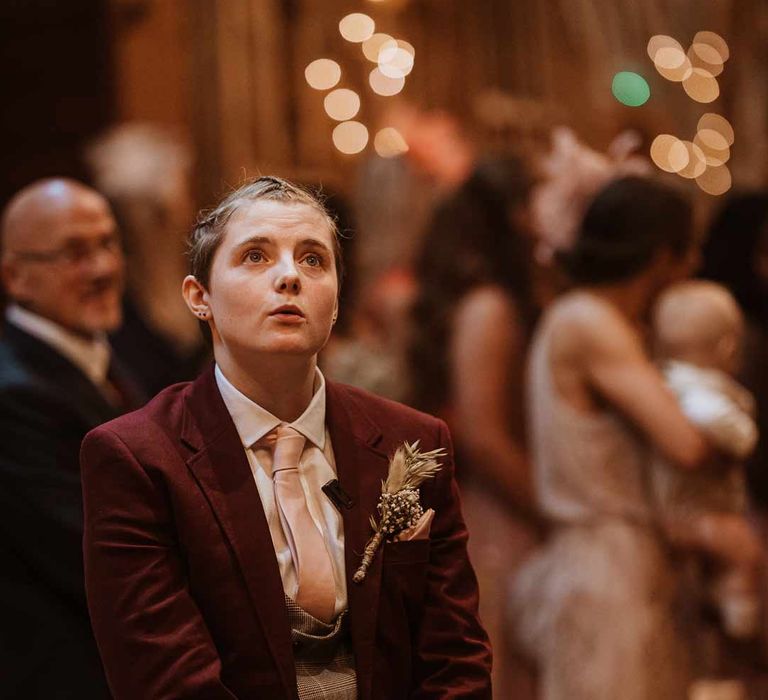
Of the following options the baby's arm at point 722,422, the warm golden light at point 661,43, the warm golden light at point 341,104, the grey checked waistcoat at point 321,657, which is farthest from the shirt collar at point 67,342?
the warm golden light at point 341,104

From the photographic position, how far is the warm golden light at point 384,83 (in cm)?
754

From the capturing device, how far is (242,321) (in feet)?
6.23

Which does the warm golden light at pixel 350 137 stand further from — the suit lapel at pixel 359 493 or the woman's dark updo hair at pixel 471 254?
the suit lapel at pixel 359 493

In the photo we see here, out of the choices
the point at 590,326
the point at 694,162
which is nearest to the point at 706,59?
the point at 694,162

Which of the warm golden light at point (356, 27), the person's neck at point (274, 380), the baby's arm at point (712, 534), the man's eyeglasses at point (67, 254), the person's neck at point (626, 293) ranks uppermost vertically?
the warm golden light at point (356, 27)

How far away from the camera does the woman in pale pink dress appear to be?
3859mm

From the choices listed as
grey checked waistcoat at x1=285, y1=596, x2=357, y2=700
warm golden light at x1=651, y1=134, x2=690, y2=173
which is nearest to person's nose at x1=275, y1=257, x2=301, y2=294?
grey checked waistcoat at x1=285, y1=596, x2=357, y2=700

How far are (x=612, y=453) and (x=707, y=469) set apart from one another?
28 cm

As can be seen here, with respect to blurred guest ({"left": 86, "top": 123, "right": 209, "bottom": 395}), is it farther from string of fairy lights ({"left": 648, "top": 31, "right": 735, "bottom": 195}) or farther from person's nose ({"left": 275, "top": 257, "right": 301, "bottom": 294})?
person's nose ({"left": 275, "top": 257, "right": 301, "bottom": 294})

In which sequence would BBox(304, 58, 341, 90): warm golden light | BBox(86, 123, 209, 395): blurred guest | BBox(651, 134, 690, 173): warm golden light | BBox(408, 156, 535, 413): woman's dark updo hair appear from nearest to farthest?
BBox(408, 156, 535, 413): woman's dark updo hair
BBox(651, 134, 690, 173): warm golden light
BBox(86, 123, 209, 395): blurred guest
BBox(304, 58, 341, 90): warm golden light

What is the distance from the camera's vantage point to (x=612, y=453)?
3.91 metres

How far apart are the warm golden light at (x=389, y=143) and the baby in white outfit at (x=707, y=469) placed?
9.99 feet

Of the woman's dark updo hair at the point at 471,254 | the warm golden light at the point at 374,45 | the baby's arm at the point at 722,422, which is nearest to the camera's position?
the baby's arm at the point at 722,422

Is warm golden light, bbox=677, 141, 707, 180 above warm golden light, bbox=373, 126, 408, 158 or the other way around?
the other way around
